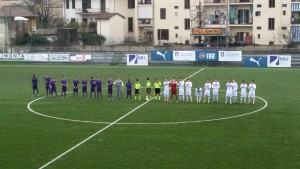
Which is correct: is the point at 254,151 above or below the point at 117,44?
below

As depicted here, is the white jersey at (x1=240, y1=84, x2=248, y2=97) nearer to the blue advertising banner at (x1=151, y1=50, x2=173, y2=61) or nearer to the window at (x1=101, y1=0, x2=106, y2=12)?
the blue advertising banner at (x1=151, y1=50, x2=173, y2=61)

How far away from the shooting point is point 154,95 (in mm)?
38969

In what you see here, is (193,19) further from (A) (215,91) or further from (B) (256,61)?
(A) (215,91)

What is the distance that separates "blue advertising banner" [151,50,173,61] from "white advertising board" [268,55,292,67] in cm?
1171

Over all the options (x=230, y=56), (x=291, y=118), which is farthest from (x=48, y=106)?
(x=230, y=56)

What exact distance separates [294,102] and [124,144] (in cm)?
1539

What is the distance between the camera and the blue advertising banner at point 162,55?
62.4m

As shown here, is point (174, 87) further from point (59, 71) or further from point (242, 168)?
point (59, 71)

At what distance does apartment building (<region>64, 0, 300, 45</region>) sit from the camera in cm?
7244

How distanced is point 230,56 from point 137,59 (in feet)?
35.7

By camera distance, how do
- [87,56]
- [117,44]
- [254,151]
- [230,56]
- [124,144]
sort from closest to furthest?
1. [254,151]
2. [124,144]
3. [230,56]
4. [87,56]
5. [117,44]

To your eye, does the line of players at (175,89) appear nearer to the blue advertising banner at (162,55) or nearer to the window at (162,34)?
the blue advertising banner at (162,55)

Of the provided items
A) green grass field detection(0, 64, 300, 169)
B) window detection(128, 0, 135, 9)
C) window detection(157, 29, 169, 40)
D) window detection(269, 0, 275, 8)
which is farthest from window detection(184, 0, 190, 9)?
green grass field detection(0, 64, 300, 169)

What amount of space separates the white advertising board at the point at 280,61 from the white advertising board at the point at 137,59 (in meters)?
14.3
